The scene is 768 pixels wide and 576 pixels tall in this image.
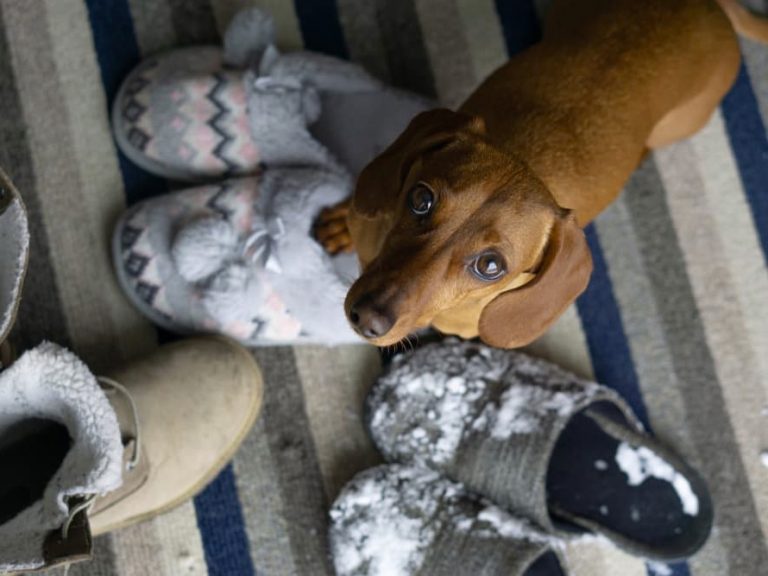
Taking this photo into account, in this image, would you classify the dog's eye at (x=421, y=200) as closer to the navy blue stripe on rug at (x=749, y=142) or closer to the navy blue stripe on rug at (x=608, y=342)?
the navy blue stripe on rug at (x=608, y=342)

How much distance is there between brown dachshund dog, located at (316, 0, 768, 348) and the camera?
114 cm

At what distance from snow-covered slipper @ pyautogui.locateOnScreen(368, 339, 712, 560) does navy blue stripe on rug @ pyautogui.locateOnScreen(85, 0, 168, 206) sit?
0.62 metres

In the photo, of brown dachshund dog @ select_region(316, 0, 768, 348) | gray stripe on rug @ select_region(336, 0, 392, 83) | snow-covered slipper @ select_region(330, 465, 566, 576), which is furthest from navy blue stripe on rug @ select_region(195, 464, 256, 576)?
gray stripe on rug @ select_region(336, 0, 392, 83)

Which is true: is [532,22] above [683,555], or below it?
above

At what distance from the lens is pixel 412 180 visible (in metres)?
1.19

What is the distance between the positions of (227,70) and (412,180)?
22.4 inches

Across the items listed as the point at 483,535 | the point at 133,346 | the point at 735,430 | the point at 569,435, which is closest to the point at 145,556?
the point at 133,346

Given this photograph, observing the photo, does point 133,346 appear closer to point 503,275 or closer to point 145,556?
point 145,556

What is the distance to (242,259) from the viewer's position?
1.48 meters

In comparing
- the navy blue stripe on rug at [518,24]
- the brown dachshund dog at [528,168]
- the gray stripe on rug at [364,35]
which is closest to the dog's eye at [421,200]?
the brown dachshund dog at [528,168]

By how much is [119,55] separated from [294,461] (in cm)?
89

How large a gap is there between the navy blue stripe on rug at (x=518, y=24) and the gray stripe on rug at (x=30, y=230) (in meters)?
1.03

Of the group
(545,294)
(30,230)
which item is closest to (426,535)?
(545,294)

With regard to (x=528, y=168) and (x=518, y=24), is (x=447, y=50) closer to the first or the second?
(x=518, y=24)
